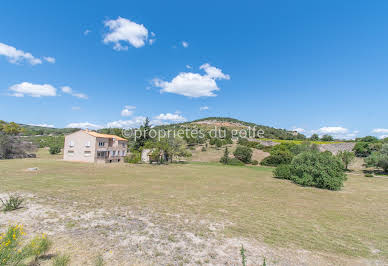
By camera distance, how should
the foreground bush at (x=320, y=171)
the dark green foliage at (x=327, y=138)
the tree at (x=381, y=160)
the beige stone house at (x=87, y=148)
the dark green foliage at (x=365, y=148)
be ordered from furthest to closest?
the dark green foliage at (x=327, y=138) < the dark green foliage at (x=365, y=148) < the beige stone house at (x=87, y=148) < the tree at (x=381, y=160) < the foreground bush at (x=320, y=171)

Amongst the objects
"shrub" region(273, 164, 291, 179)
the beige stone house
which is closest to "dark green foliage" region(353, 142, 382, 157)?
"shrub" region(273, 164, 291, 179)

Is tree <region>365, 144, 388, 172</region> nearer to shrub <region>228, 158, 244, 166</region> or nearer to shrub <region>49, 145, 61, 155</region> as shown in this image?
shrub <region>228, 158, 244, 166</region>

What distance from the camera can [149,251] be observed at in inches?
245

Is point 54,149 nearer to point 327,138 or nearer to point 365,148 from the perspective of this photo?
point 365,148

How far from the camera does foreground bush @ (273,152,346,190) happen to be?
70.7 feet

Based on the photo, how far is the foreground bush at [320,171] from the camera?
21562mm

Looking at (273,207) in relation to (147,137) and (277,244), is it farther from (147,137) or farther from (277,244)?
(147,137)

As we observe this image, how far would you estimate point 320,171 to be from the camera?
73.1 feet

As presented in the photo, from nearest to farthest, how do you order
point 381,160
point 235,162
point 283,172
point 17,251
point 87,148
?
point 17,251 → point 283,172 → point 381,160 → point 87,148 → point 235,162

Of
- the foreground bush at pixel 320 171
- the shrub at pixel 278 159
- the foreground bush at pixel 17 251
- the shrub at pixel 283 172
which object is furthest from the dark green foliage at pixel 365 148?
the foreground bush at pixel 17 251

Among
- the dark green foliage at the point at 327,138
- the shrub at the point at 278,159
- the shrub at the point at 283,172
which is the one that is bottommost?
the shrub at the point at 283,172

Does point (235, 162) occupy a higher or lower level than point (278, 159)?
lower

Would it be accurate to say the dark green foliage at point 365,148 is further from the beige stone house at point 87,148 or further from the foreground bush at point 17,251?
the foreground bush at point 17,251

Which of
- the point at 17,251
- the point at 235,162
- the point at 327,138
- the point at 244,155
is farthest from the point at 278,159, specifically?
the point at 327,138
